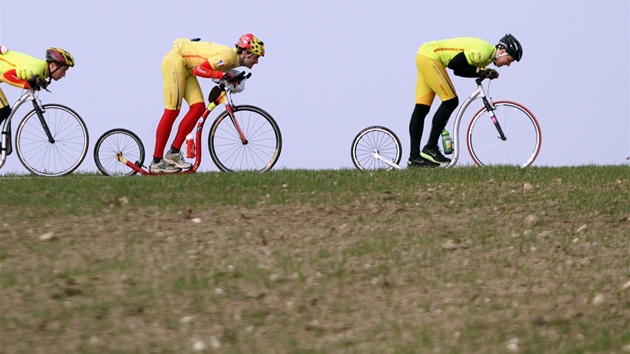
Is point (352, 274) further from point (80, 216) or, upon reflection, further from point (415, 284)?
point (80, 216)

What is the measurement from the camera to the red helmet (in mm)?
15219

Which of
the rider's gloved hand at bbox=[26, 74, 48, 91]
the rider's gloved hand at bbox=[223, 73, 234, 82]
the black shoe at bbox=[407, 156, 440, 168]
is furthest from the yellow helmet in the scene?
the black shoe at bbox=[407, 156, 440, 168]

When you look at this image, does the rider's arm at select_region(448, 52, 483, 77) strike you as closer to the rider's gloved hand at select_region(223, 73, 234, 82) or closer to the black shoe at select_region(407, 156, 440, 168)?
the black shoe at select_region(407, 156, 440, 168)

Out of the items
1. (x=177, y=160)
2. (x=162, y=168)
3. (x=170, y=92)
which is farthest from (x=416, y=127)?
(x=162, y=168)

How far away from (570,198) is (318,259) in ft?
15.0

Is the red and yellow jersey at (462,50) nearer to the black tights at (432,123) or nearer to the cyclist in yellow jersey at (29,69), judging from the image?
the black tights at (432,123)

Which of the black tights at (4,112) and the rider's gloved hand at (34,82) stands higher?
the rider's gloved hand at (34,82)

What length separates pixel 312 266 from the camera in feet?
32.0

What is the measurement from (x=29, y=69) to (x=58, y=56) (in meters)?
0.50

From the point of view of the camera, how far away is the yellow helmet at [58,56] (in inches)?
623

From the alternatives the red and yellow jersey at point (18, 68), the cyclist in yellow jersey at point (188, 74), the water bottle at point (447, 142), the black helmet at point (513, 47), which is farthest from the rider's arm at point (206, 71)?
the black helmet at point (513, 47)

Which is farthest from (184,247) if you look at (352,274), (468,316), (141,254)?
(468,316)

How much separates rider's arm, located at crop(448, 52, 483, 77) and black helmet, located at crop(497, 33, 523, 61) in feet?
1.83

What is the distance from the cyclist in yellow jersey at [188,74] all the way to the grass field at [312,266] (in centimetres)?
160
